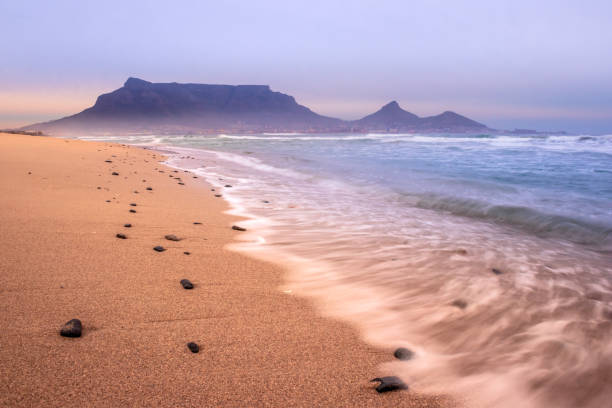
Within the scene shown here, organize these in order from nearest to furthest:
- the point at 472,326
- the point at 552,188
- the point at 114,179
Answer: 1. the point at 472,326
2. the point at 114,179
3. the point at 552,188

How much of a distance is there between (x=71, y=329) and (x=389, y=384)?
151 centimetres

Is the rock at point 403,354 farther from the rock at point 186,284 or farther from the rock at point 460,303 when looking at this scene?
the rock at point 186,284

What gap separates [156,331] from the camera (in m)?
1.91

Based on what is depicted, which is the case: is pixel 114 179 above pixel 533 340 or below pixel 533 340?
above

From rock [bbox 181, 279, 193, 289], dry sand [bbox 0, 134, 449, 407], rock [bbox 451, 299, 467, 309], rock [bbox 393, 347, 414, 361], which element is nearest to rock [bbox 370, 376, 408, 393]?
dry sand [bbox 0, 134, 449, 407]

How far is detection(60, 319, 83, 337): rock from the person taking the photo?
1734 mm

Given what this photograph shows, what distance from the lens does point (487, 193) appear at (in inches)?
355

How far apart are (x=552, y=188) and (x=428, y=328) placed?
9.64 m

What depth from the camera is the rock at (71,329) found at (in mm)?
1734

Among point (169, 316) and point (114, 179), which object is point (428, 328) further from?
point (114, 179)

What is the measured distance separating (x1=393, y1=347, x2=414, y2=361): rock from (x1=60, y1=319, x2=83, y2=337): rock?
160cm

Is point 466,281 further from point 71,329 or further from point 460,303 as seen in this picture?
point 71,329

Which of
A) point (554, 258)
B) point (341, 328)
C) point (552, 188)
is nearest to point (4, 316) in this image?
point (341, 328)

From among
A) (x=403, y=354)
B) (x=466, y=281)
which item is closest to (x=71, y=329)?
(x=403, y=354)
